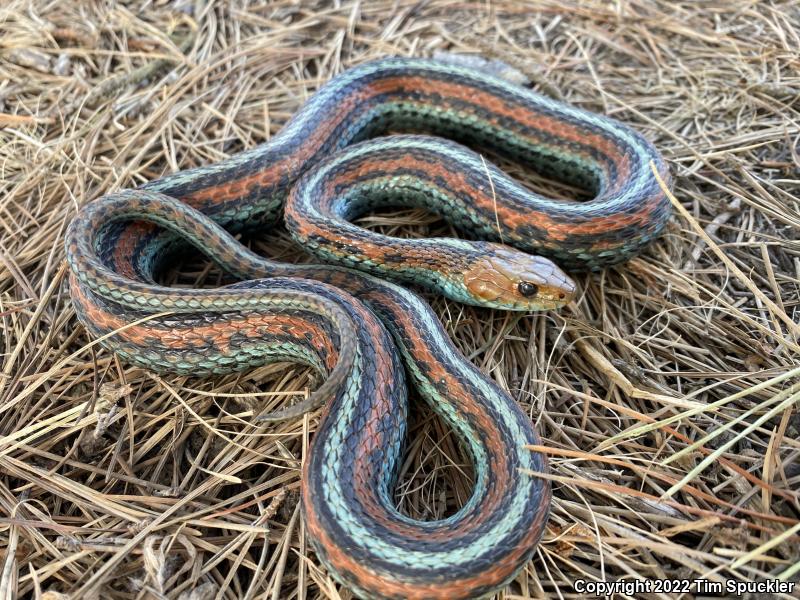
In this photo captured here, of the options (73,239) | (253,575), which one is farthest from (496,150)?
(253,575)

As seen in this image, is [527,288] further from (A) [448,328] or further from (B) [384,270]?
(B) [384,270]

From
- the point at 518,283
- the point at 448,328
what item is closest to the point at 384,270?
the point at 448,328

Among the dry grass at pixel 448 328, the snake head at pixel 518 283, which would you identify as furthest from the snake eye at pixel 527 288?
the dry grass at pixel 448 328

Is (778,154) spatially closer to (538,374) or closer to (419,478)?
(538,374)

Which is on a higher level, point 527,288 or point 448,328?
point 527,288

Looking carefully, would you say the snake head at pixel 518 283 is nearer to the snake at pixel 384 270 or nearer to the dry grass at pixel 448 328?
the snake at pixel 384 270
